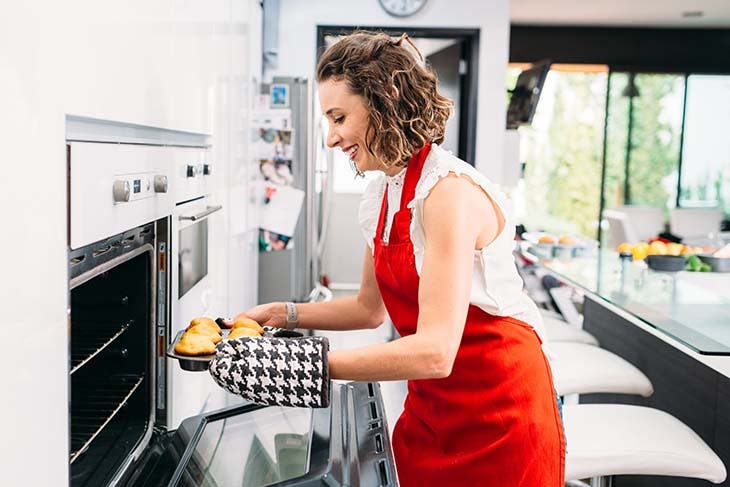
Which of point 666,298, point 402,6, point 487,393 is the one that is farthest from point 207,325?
point 402,6

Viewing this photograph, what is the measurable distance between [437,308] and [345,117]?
0.37 meters

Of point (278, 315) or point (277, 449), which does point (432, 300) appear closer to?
point (277, 449)

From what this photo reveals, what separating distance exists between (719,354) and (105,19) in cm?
169

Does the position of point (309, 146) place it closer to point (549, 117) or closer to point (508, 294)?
point (508, 294)

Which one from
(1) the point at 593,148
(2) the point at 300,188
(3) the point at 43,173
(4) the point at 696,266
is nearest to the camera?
(3) the point at 43,173

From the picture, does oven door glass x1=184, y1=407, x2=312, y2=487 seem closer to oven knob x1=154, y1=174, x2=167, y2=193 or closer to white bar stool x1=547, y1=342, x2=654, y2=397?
oven knob x1=154, y1=174, x2=167, y2=193

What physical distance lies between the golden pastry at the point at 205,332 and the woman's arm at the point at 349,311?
0.33m

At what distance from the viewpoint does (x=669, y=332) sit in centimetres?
234

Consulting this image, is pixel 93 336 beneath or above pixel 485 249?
beneath

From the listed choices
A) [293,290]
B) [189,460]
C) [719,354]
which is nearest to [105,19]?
[189,460]

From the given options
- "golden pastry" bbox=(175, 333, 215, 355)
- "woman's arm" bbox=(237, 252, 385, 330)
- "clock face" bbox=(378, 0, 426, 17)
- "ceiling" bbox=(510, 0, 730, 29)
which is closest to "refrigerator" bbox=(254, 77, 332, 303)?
"clock face" bbox=(378, 0, 426, 17)

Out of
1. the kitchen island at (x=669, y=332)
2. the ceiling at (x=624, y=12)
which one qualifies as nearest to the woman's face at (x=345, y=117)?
the kitchen island at (x=669, y=332)

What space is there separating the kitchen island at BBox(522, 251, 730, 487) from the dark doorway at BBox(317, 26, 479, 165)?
211cm

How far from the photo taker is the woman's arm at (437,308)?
130 centimetres
